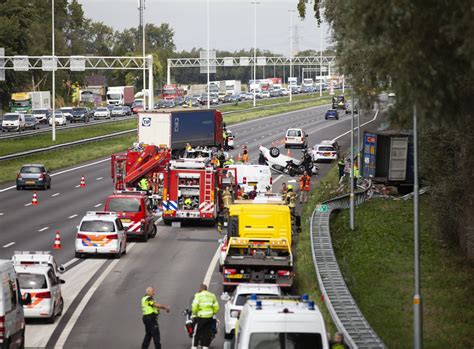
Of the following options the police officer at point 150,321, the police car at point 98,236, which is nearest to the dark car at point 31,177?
the police car at point 98,236

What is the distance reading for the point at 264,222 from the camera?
3547cm

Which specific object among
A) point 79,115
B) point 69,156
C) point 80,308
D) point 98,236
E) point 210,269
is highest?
point 98,236

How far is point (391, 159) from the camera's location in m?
59.0

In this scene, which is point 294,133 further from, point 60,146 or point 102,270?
point 102,270

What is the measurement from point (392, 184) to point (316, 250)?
925 inches

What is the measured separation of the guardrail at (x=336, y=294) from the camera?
2400 cm

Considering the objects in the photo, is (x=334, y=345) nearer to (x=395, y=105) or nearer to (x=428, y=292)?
(x=395, y=105)

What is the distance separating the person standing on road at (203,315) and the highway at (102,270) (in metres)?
1.82

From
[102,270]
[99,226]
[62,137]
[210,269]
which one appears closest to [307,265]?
[210,269]

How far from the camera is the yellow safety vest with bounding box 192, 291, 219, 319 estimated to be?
77.2ft

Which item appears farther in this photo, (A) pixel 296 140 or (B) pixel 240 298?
(A) pixel 296 140

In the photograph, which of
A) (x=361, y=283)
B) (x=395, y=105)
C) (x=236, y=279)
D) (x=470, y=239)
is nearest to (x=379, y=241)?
(x=470, y=239)

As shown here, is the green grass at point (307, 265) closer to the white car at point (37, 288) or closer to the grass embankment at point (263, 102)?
the white car at point (37, 288)

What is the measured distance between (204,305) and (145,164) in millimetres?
31069
